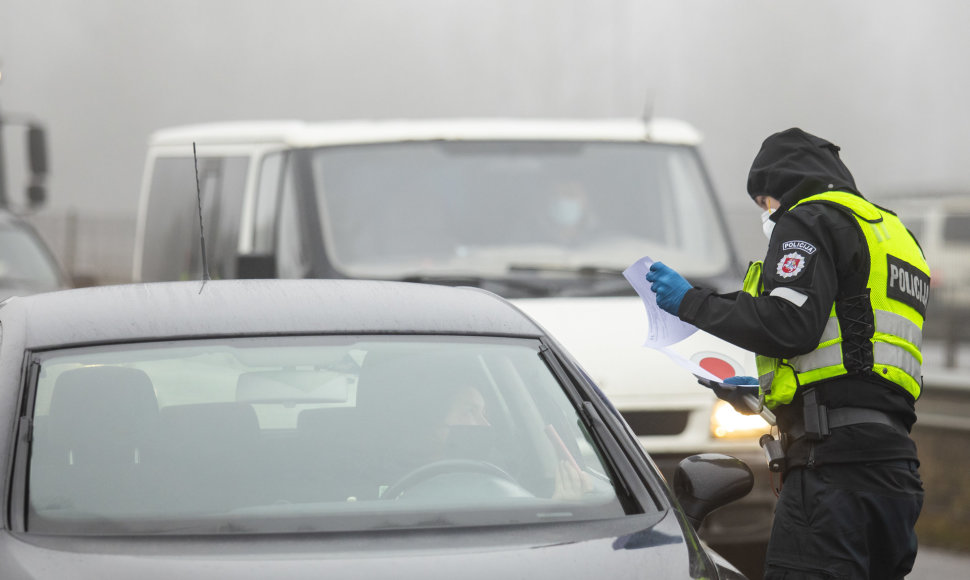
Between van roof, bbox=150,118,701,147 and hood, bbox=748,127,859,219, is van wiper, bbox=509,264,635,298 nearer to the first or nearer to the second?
van roof, bbox=150,118,701,147

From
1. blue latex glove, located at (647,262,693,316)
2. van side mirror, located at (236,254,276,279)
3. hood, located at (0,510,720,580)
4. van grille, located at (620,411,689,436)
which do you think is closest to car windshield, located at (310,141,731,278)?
van side mirror, located at (236,254,276,279)

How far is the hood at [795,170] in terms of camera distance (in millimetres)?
4066

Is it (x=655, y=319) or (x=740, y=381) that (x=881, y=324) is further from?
(x=655, y=319)

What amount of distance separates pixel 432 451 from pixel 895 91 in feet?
53.8

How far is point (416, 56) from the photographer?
17.8m

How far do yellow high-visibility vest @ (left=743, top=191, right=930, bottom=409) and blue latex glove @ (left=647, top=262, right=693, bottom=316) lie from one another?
0.95ft

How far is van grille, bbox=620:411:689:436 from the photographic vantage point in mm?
6160

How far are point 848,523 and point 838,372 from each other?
373 mm

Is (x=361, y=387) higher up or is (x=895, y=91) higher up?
(x=361, y=387)

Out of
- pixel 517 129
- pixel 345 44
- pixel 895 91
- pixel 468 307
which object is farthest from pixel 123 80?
pixel 468 307

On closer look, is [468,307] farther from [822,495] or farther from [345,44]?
[345,44]

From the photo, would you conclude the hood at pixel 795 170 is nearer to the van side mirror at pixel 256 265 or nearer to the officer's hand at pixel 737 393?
the officer's hand at pixel 737 393

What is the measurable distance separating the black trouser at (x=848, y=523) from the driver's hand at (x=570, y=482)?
2.61ft

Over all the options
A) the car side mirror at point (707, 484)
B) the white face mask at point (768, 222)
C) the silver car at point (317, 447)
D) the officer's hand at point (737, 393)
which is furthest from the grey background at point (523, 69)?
the car side mirror at point (707, 484)
